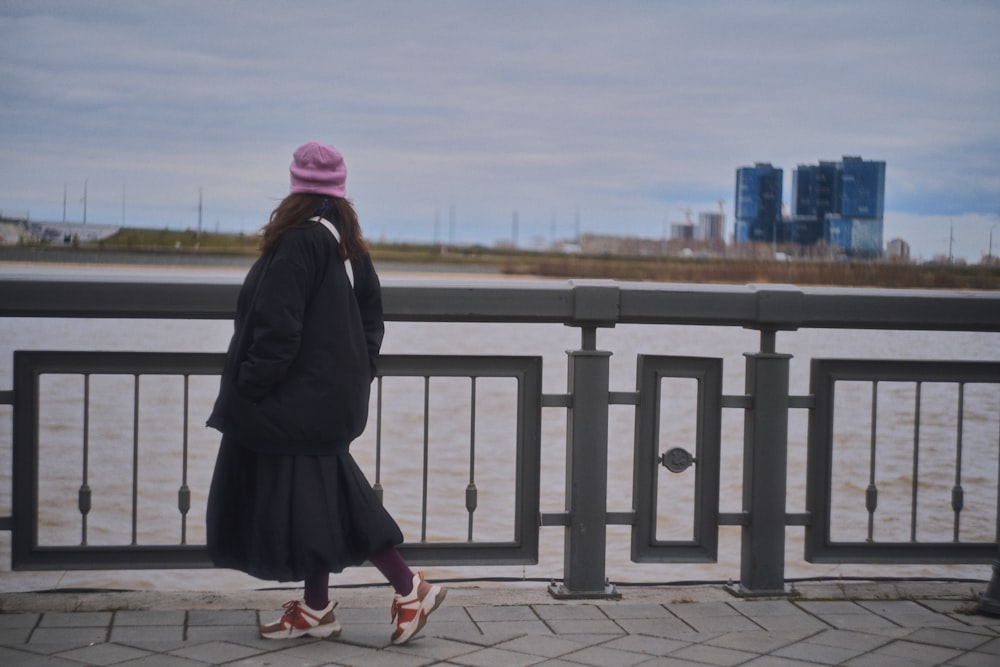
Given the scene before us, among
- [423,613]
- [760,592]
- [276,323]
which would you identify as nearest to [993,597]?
[760,592]

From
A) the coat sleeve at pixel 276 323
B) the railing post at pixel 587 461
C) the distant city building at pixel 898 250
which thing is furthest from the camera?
the distant city building at pixel 898 250

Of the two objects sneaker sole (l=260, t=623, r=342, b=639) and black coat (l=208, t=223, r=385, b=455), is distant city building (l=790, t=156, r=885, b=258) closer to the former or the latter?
black coat (l=208, t=223, r=385, b=455)

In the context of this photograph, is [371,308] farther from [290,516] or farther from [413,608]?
[413,608]

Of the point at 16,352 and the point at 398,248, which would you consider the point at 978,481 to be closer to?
the point at 16,352

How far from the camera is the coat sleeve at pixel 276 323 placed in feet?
13.3

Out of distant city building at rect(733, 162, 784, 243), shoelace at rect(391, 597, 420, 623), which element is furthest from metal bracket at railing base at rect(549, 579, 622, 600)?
distant city building at rect(733, 162, 784, 243)

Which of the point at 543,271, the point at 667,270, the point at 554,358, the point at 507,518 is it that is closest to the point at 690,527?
the point at 507,518

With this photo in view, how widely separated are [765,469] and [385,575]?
5.47ft

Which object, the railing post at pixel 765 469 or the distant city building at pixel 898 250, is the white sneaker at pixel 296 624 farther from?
the distant city building at pixel 898 250

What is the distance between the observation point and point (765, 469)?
5.20 meters

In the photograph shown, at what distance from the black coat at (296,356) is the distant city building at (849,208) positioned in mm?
2784

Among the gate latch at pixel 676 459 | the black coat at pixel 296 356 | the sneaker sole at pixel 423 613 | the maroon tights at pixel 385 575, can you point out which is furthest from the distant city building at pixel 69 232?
the gate latch at pixel 676 459

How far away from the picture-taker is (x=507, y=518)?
5.64m

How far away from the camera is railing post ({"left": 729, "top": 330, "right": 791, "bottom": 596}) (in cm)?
518
